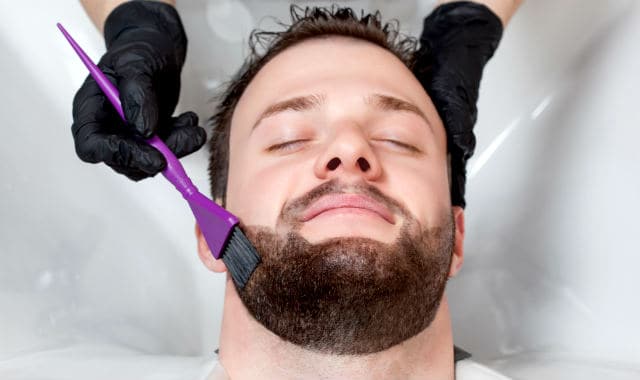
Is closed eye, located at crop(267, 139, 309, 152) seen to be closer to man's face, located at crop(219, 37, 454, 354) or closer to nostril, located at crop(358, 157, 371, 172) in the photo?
man's face, located at crop(219, 37, 454, 354)

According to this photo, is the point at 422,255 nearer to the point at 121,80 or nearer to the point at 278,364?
the point at 278,364

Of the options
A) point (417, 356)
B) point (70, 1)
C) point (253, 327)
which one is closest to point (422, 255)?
point (417, 356)

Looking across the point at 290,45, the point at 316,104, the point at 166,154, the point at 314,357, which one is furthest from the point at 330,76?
the point at 314,357

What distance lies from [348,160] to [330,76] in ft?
0.65

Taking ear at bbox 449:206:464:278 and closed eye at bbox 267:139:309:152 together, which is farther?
ear at bbox 449:206:464:278

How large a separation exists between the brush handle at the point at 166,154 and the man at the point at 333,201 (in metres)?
0.03

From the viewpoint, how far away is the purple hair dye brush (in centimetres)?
105

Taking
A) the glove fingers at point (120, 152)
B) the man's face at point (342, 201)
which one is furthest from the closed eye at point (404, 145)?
the glove fingers at point (120, 152)

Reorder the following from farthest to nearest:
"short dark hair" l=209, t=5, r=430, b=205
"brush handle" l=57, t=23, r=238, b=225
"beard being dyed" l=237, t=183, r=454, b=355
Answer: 1. "short dark hair" l=209, t=5, r=430, b=205
2. "brush handle" l=57, t=23, r=238, b=225
3. "beard being dyed" l=237, t=183, r=454, b=355

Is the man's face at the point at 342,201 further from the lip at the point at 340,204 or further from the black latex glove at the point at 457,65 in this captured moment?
the black latex glove at the point at 457,65

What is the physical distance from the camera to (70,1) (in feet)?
5.28

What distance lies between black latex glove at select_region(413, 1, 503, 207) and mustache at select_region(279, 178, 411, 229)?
330mm

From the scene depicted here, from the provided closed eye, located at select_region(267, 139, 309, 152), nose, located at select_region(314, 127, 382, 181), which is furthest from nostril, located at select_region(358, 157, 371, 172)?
closed eye, located at select_region(267, 139, 309, 152)

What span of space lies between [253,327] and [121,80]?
45 centimetres
